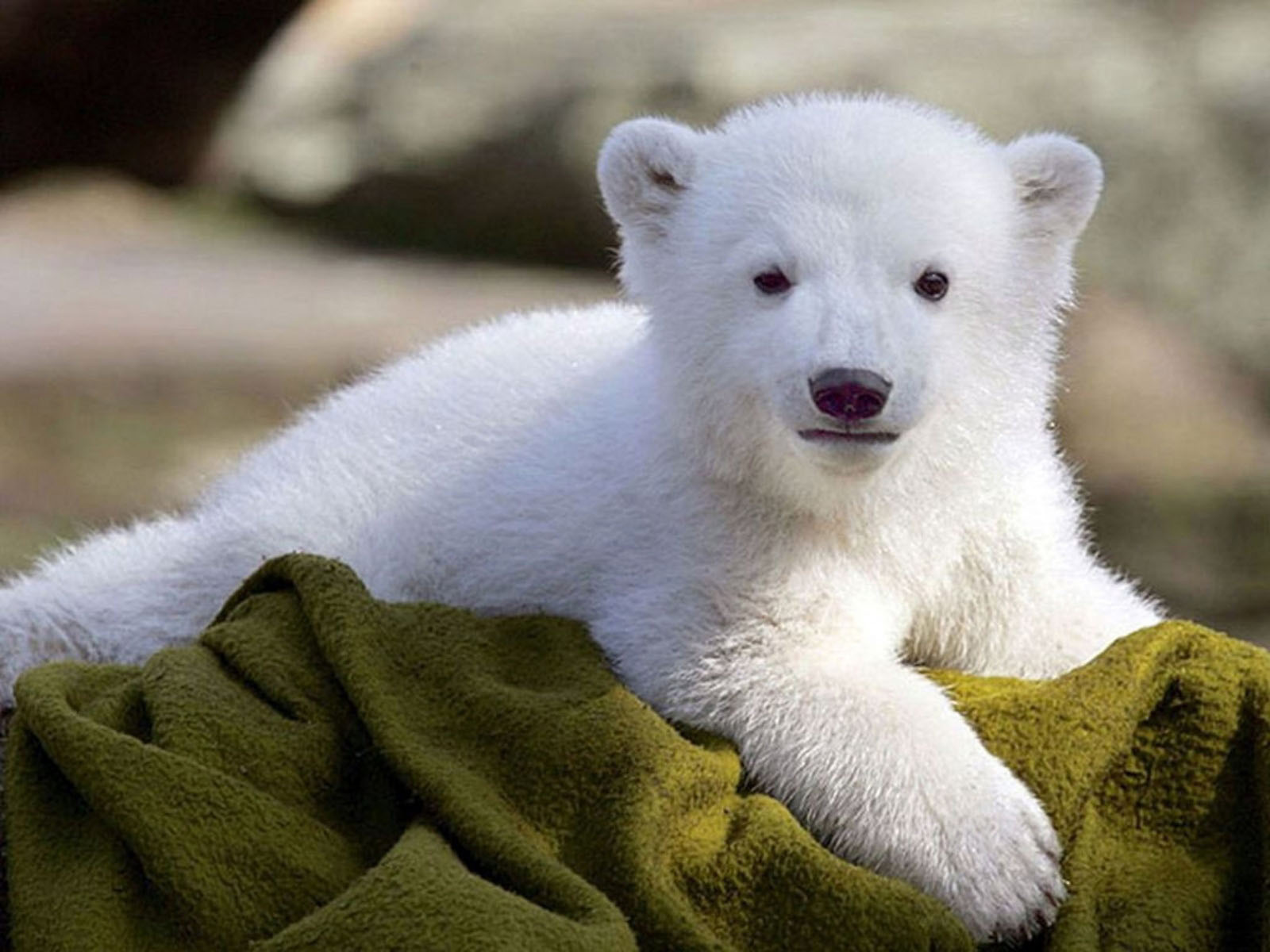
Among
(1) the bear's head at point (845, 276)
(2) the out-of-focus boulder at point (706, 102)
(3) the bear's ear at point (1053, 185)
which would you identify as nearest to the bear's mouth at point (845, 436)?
(1) the bear's head at point (845, 276)

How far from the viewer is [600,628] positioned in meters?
2.77

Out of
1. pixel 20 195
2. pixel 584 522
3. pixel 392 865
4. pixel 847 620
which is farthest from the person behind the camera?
pixel 20 195

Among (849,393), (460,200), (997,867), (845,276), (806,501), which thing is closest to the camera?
(997,867)

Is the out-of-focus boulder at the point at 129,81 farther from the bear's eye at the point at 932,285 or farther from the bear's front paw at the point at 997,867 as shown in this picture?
the bear's front paw at the point at 997,867

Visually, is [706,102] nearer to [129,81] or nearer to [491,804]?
[129,81]

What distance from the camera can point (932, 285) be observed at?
2668 millimetres

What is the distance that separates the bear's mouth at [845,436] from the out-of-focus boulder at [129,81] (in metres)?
5.21

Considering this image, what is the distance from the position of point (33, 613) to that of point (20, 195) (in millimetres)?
4815

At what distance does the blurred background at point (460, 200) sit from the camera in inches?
256

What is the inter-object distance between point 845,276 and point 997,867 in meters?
0.80

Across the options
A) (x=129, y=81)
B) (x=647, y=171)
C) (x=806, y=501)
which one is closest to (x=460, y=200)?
(x=129, y=81)

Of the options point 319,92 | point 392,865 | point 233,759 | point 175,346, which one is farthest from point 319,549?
point 319,92

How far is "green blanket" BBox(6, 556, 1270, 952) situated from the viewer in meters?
2.23

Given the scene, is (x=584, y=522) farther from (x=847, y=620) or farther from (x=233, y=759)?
(x=233, y=759)
